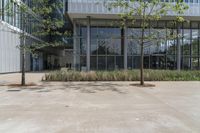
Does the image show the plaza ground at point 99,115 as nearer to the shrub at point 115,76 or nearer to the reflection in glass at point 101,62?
the shrub at point 115,76

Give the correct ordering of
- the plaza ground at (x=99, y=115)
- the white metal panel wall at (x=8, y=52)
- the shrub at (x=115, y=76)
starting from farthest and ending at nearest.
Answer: the white metal panel wall at (x=8, y=52) → the shrub at (x=115, y=76) → the plaza ground at (x=99, y=115)

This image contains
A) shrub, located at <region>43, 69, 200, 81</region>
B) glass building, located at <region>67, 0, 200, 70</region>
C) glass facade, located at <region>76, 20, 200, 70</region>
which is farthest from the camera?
glass facade, located at <region>76, 20, 200, 70</region>

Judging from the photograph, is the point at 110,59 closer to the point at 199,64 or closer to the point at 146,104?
the point at 199,64

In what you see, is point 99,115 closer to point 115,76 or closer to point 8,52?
point 115,76

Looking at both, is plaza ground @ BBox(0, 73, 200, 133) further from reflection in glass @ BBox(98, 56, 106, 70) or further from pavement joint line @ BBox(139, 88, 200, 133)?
reflection in glass @ BBox(98, 56, 106, 70)

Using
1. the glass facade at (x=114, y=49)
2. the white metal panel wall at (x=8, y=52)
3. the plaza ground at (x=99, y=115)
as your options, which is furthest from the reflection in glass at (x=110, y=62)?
the plaza ground at (x=99, y=115)

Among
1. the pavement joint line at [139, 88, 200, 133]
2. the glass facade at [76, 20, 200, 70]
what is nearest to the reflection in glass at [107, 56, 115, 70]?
the glass facade at [76, 20, 200, 70]

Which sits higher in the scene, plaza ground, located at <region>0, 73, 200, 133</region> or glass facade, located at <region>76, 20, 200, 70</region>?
glass facade, located at <region>76, 20, 200, 70</region>

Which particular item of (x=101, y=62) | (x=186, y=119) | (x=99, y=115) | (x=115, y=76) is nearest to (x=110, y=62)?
(x=101, y=62)

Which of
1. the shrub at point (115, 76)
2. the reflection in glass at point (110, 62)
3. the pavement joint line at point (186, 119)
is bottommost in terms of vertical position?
the pavement joint line at point (186, 119)

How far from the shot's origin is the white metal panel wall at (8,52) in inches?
1086

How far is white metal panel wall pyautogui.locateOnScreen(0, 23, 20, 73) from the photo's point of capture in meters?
27.6

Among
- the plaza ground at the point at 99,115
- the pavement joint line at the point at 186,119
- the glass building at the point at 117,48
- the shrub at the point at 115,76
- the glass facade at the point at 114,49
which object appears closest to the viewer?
the plaza ground at the point at 99,115

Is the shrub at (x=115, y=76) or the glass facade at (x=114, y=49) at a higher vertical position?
the glass facade at (x=114, y=49)
